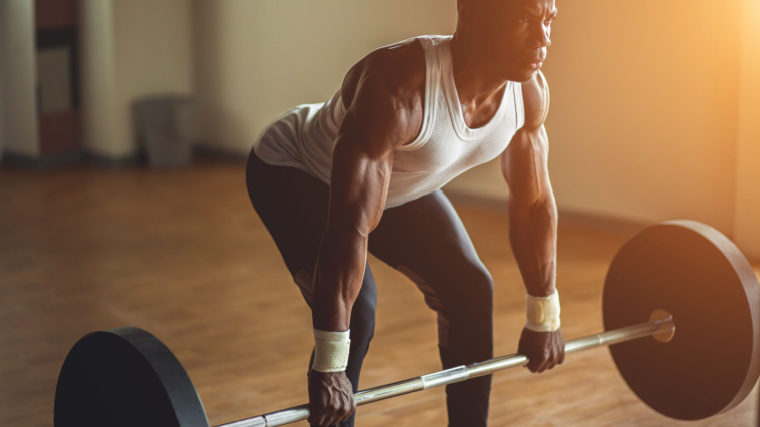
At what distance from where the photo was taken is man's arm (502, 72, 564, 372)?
6.84ft

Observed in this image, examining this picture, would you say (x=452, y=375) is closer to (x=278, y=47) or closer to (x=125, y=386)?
(x=125, y=386)

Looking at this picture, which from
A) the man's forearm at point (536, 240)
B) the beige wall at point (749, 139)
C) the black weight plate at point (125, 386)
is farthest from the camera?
the beige wall at point (749, 139)

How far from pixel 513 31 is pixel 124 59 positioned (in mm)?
4753

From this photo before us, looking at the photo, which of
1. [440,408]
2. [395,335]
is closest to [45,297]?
[395,335]

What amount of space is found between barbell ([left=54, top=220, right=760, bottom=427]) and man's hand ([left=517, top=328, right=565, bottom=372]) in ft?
0.09

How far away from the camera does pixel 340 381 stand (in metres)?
1.81

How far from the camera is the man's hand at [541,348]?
7.04ft

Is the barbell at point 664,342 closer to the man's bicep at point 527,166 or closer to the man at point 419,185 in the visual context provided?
the man at point 419,185

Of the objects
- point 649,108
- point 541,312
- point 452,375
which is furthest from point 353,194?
point 649,108

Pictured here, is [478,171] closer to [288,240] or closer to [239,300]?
[239,300]

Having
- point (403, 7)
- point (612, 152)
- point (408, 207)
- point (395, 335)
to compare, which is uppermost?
point (403, 7)

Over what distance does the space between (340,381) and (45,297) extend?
233cm

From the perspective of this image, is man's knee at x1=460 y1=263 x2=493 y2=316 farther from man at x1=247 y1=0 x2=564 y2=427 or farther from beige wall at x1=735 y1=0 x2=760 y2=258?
beige wall at x1=735 y1=0 x2=760 y2=258

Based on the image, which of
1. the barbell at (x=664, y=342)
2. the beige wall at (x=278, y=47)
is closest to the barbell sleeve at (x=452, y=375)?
the barbell at (x=664, y=342)
